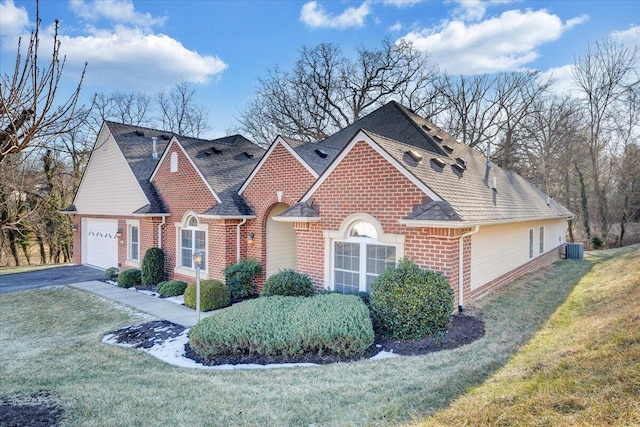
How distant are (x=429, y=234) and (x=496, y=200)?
5038mm

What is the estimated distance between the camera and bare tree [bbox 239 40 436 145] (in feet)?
99.6

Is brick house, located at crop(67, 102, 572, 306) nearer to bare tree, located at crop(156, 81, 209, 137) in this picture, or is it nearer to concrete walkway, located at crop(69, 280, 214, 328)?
concrete walkway, located at crop(69, 280, 214, 328)

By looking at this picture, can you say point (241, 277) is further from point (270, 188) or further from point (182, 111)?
point (182, 111)

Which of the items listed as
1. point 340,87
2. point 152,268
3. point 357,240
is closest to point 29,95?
point 357,240

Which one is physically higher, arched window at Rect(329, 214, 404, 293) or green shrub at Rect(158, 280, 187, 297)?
arched window at Rect(329, 214, 404, 293)

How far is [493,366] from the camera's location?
5.15m

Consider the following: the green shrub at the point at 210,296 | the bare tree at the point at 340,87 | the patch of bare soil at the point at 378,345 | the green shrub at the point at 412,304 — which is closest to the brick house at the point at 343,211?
the green shrub at the point at 412,304

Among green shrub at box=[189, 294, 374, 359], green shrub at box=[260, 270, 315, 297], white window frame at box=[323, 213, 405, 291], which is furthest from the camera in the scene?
green shrub at box=[260, 270, 315, 297]

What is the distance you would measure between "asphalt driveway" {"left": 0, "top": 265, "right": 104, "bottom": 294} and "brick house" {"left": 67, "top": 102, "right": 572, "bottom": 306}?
1889 mm

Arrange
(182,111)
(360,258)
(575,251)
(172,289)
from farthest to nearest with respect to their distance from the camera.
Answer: (182,111), (575,251), (172,289), (360,258)

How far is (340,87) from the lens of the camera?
3106 centimetres

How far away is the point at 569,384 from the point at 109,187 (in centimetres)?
1874

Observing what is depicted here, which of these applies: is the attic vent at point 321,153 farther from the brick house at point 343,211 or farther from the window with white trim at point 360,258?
the window with white trim at point 360,258

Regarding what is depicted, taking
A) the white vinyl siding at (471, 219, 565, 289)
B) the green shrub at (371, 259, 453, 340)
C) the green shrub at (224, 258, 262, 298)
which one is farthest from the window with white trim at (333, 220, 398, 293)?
the green shrub at (224, 258, 262, 298)
